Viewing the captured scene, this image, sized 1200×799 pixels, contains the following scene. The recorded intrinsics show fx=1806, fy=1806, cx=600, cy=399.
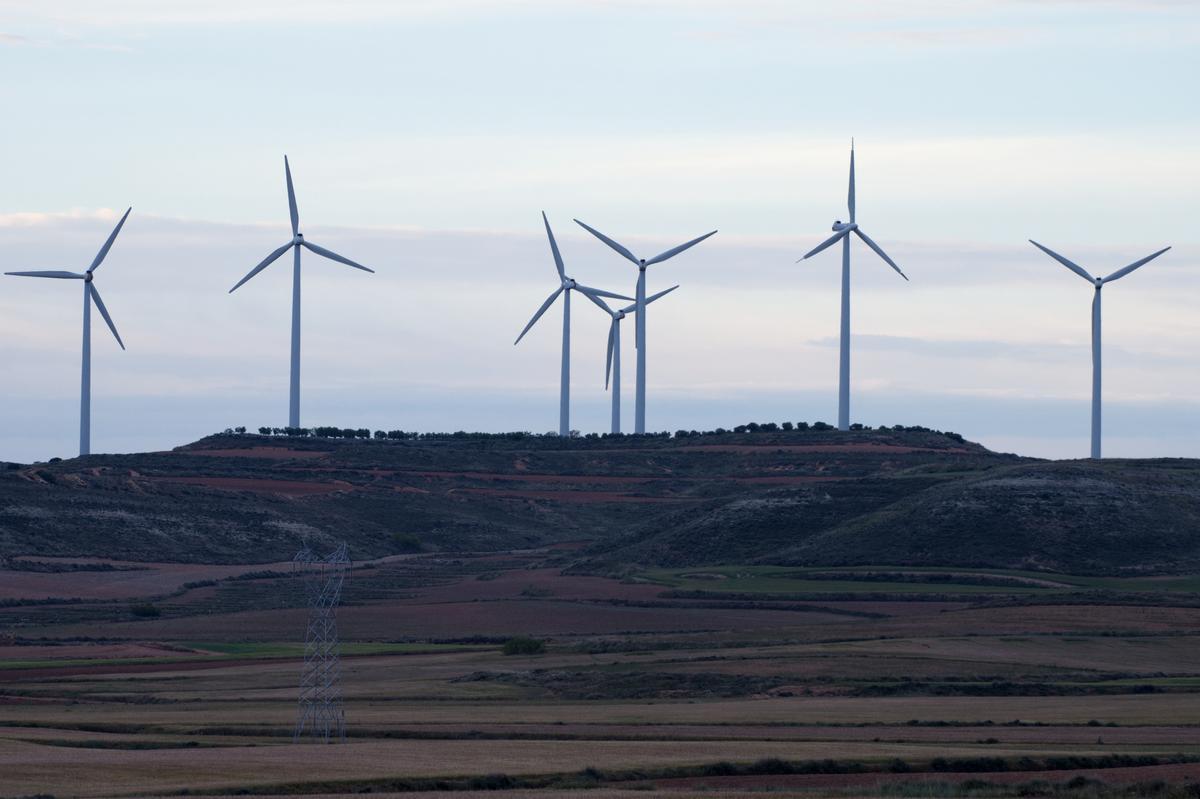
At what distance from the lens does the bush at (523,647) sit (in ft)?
318

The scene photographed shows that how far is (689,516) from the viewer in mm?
165375

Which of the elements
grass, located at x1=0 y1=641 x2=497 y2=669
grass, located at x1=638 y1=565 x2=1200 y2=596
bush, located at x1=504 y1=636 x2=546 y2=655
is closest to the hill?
grass, located at x1=638 y1=565 x2=1200 y2=596

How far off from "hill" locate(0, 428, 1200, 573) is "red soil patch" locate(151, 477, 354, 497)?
0.37 m

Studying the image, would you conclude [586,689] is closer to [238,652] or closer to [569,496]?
[238,652]

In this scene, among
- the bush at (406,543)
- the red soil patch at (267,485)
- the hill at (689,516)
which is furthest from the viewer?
the red soil patch at (267,485)

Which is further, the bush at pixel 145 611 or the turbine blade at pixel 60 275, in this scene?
the turbine blade at pixel 60 275

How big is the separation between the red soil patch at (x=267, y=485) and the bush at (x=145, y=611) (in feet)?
206

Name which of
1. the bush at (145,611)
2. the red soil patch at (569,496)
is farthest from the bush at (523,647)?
the red soil patch at (569,496)

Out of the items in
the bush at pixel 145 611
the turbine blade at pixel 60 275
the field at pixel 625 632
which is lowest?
the bush at pixel 145 611

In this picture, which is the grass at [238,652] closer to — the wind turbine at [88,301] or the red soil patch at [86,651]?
the red soil patch at [86,651]

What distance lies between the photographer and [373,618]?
116 metres

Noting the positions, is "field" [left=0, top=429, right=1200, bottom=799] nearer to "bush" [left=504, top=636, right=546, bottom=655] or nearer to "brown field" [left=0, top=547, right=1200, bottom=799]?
"brown field" [left=0, top=547, right=1200, bottom=799]

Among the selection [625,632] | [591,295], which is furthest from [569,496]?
[625,632]

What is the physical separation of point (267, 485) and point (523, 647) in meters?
97.0
